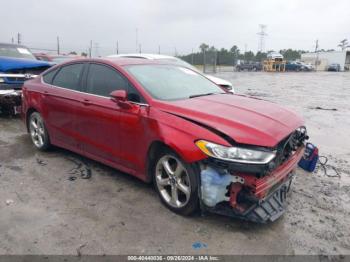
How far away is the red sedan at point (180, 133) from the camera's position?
124 inches

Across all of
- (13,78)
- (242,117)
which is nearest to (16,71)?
(13,78)

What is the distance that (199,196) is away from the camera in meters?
3.34

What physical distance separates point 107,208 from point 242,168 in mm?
1636

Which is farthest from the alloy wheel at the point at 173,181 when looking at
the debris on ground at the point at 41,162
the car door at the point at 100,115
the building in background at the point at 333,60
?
the building in background at the point at 333,60

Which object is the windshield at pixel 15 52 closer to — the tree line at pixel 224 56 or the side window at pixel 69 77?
the side window at pixel 69 77

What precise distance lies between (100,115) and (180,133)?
4.50 feet

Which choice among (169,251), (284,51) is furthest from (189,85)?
(284,51)

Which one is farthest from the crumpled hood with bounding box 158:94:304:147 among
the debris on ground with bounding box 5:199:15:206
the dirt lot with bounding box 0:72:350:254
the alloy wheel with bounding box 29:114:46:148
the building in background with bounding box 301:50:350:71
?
the building in background with bounding box 301:50:350:71

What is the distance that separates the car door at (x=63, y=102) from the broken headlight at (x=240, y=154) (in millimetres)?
2371

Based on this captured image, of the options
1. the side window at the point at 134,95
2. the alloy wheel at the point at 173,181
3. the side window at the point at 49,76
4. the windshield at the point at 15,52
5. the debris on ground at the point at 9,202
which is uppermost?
the windshield at the point at 15,52

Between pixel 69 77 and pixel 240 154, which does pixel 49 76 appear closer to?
pixel 69 77

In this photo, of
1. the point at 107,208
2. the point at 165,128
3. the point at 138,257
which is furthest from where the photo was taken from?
the point at 107,208

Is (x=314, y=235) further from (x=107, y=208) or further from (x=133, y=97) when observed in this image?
(x=133, y=97)

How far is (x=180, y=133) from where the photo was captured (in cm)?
341
